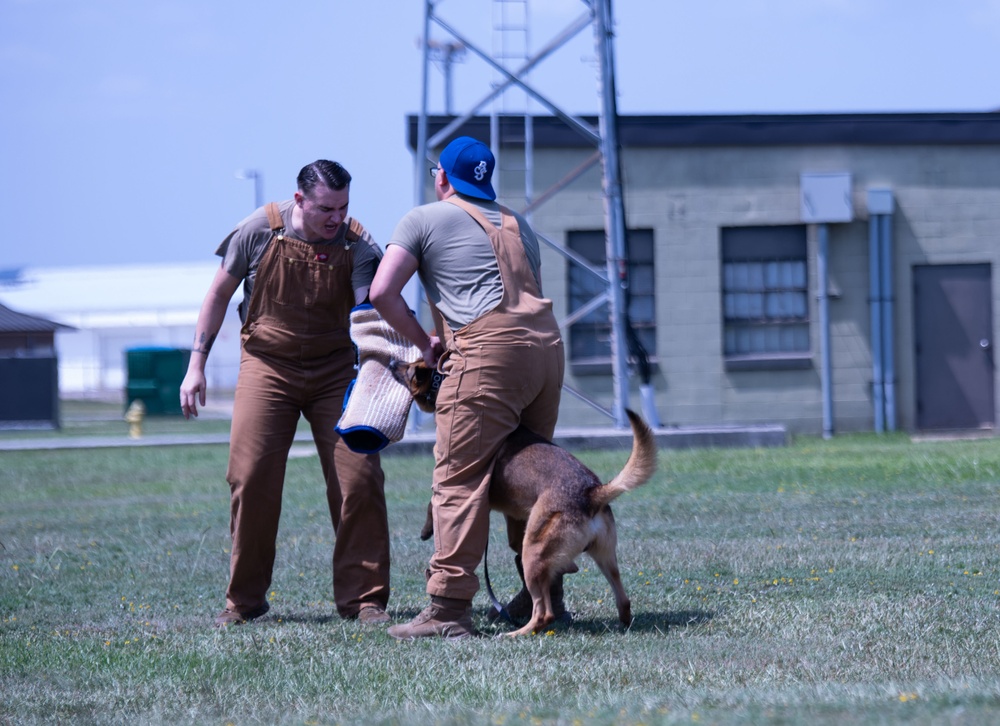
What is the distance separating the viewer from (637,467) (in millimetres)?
4898

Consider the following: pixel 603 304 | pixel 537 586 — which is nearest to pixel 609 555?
pixel 537 586

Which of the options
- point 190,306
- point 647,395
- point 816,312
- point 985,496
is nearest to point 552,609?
point 985,496

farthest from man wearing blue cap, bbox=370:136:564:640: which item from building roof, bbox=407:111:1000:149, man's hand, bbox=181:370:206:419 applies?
building roof, bbox=407:111:1000:149

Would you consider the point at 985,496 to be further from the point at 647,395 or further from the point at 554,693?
the point at 647,395

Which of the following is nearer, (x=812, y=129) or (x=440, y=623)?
(x=440, y=623)

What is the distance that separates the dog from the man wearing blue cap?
0.34 feet

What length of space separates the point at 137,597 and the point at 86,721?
2.53 m

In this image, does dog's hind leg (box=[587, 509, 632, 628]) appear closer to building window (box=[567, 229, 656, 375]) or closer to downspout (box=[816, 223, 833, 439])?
building window (box=[567, 229, 656, 375])

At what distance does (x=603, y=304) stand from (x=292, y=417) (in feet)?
39.9

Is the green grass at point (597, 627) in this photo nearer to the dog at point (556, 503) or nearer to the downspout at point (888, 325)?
the dog at point (556, 503)

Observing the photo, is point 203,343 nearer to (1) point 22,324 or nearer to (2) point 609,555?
(2) point 609,555

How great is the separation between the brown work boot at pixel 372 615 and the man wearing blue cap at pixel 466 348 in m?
0.39

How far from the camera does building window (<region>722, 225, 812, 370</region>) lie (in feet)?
58.9

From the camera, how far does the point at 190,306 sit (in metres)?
62.1
